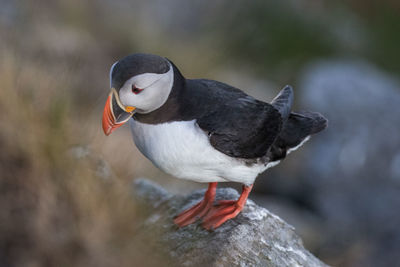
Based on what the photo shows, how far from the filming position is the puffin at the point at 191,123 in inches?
110

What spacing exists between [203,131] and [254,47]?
9065 millimetres

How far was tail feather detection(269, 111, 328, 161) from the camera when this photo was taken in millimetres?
3650

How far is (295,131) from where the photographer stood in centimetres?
381

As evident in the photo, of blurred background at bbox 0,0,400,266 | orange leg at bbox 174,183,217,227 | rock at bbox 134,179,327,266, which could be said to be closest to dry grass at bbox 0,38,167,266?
blurred background at bbox 0,0,400,266

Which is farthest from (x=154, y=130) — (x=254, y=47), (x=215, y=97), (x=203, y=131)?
(x=254, y=47)

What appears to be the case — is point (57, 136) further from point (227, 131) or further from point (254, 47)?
point (254, 47)

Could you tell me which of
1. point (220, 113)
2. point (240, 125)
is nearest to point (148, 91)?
point (220, 113)

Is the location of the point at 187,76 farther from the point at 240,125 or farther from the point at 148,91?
the point at 148,91

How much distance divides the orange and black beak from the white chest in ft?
0.69

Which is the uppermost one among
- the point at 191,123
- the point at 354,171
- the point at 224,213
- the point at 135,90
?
the point at 135,90

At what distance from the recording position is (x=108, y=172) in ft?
12.2

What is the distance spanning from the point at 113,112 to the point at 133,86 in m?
0.20

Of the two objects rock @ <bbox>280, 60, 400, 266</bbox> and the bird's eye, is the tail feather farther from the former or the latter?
rock @ <bbox>280, 60, 400, 266</bbox>

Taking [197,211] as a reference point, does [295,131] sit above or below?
above
